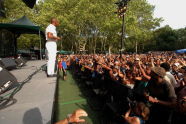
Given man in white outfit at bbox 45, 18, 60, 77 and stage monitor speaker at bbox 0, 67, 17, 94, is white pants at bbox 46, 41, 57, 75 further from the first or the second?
stage monitor speaker at bbox 0, 67, 17, 94

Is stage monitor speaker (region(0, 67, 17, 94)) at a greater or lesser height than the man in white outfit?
lesser

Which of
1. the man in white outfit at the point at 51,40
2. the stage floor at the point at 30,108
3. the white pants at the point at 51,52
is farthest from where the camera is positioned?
the white pants at the point at 51,52

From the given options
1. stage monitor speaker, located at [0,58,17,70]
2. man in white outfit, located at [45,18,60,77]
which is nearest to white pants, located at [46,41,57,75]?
man in white outfit, located at [45,18,60,77]

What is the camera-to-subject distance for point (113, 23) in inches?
1172

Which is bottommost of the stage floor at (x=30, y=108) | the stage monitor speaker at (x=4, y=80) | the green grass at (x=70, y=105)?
the green grass at (x=70, y=105)

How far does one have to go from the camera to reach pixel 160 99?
2.99m

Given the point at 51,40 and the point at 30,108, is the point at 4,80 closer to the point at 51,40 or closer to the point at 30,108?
the point at 30,108

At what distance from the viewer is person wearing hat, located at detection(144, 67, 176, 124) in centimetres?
279

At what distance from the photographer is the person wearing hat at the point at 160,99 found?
9.16 ft

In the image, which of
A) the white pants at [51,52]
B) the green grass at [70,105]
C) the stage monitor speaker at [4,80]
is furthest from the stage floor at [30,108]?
the white pants at [51,52]

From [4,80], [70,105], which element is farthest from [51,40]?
[70,105]

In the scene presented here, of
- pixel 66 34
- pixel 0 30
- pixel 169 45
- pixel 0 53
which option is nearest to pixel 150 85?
pixel 0 53

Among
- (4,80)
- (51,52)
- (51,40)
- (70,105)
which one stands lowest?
(70,105)

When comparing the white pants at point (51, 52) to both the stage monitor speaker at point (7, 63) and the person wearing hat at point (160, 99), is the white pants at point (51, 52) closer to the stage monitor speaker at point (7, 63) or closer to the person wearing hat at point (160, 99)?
the stage monitor speaker at point (7, 63)
